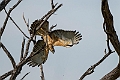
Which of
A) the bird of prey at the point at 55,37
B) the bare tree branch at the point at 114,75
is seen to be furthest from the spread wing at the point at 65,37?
the bare tree branch at the point at 114,75

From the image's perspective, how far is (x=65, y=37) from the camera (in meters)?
0.87

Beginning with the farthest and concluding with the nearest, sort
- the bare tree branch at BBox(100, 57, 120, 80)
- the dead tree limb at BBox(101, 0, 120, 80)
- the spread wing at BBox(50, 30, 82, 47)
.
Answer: the spread wing at BBox(50, 30, 82, 47), the bare tree branch at BBox(100, 57, 120, 80), the dead tree limb at BBox(101, 0, 120, 80)

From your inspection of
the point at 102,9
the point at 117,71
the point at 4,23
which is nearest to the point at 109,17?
the point at 102,9

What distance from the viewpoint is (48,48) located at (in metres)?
0.88

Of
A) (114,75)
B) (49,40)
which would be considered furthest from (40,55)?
(114,75)

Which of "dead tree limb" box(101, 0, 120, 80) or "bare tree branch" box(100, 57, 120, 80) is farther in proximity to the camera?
"bare tree branch" box(100, 57, 120, 80)

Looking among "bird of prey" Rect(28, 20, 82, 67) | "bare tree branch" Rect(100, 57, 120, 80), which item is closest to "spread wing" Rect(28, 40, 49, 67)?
"bird of prey" Rect(28, 20, 82, 67)

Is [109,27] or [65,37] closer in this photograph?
[109,27]

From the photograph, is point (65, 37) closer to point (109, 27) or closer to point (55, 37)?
point (55, 37)

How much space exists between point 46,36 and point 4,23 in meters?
0.16

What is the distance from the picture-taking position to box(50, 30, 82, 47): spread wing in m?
0.85

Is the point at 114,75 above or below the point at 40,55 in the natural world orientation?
below

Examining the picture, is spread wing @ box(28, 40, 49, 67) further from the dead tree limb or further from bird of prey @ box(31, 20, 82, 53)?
the dead tree limb

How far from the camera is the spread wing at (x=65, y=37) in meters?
0.85
